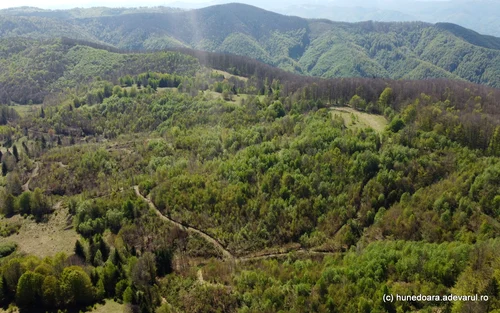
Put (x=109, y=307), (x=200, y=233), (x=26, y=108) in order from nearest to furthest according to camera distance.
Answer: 1. (x=109, y=307)
2. (x=200, y=233)
3. (x=26, y=108)

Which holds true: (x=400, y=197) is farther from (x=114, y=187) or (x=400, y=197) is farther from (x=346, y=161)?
(x=114, y=187)

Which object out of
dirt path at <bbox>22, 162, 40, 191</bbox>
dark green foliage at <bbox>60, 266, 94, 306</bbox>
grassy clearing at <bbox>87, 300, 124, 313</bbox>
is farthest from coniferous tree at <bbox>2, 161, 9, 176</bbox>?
grassy clearing at <bbox>87, 300, 124, 313</bbox>

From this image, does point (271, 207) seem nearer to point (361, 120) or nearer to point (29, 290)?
point (29, 290)

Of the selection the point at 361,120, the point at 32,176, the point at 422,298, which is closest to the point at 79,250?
the point at 32,176

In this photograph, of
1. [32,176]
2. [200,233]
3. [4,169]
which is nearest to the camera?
[200,233]

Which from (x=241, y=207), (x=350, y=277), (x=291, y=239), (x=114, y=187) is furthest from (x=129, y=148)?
(x=350, y=277)

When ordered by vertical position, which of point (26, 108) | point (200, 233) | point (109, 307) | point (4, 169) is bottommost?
point (4, 169)
